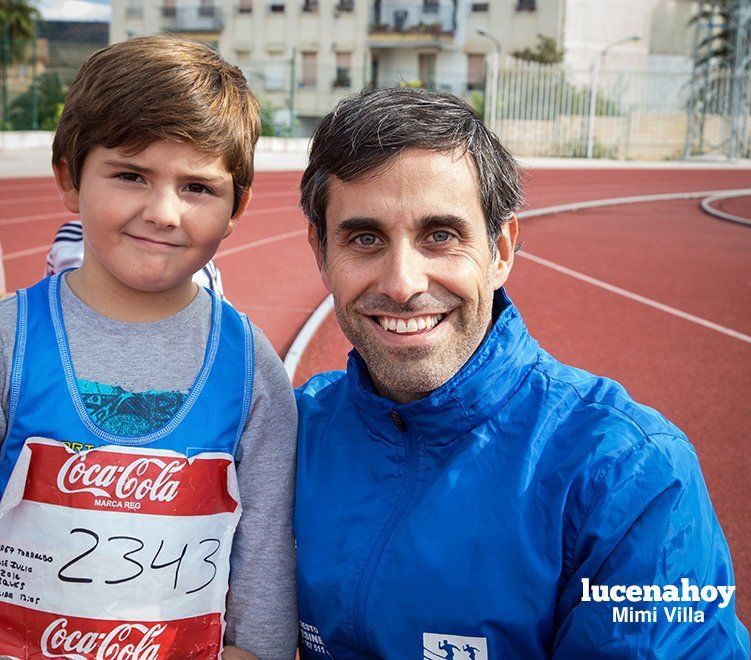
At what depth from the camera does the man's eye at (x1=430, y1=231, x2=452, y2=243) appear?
1844 mm

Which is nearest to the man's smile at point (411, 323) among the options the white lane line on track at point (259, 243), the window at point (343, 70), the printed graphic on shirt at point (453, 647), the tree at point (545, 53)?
the printed graphic on shirt at point (453, 647)

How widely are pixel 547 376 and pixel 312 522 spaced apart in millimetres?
564

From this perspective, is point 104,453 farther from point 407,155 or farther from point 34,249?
point 34,249

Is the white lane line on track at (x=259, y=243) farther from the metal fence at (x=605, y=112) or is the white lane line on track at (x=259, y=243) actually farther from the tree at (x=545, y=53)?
the tree at (x=545, y=53)

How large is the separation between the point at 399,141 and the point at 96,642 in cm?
114

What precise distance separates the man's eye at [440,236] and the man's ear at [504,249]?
0.58 feet

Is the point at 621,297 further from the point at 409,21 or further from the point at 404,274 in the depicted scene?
the point at 409,21

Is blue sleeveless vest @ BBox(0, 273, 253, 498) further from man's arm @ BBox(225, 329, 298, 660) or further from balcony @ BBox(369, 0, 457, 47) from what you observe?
balcony @ BBox(369, 0, 457, 47)

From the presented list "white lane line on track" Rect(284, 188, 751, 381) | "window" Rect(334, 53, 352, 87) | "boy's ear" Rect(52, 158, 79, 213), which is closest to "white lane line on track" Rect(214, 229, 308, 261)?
"white lane line on track" Rect(284, 188, 751, 381)

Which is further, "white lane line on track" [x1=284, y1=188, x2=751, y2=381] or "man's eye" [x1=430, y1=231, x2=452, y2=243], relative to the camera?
"white lane line on track" [x1=284, y1=188, x2=751, y2=381]

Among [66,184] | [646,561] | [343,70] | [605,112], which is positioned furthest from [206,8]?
[646,561]

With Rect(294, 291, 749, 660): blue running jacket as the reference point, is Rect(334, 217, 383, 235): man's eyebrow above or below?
above

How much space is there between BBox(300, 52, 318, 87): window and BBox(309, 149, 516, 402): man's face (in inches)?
1521

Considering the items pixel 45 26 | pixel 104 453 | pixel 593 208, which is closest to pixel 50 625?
pixel 104 453
